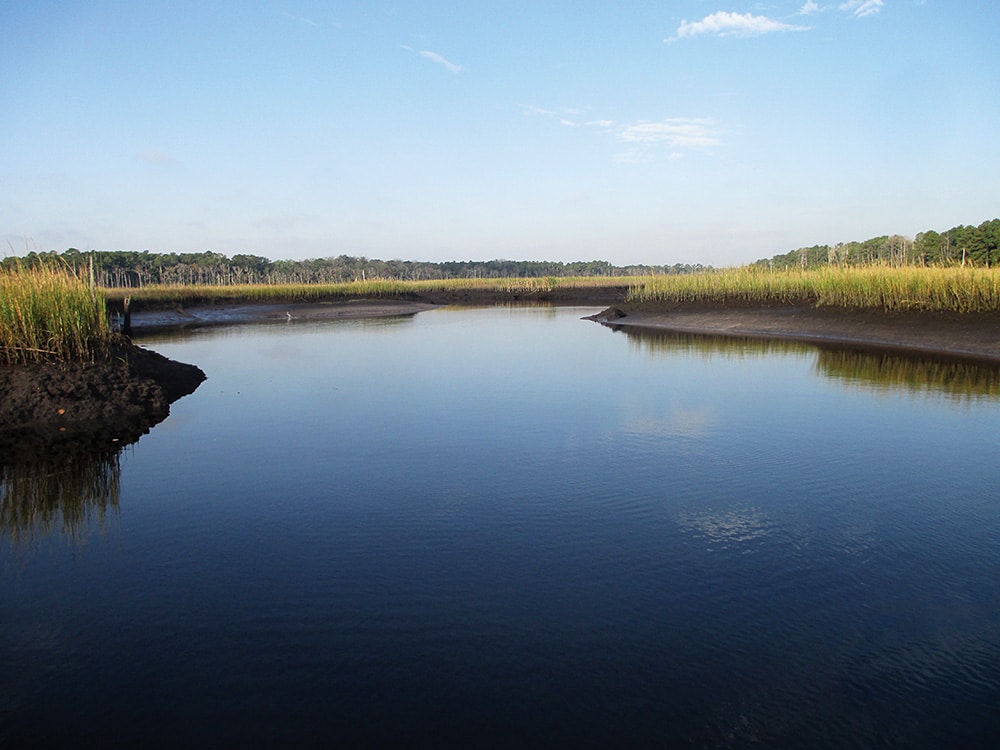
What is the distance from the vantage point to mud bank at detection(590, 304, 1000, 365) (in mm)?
13617

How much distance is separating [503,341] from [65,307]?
1134 cm

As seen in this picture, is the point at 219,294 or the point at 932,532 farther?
the point at 219,294

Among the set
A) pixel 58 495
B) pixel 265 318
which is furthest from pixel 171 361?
pixel 265 318

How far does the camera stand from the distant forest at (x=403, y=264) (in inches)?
883

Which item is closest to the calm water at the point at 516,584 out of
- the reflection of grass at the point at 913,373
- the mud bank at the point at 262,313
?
the reflection of grass at the point at 913,373

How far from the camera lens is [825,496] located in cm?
Result: 528

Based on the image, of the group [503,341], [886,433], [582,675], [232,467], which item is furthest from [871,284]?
[582,675]

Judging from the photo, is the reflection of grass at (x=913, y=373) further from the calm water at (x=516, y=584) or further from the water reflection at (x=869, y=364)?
the calm water at (x=516, y=584)

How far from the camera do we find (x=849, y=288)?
18.2 metres

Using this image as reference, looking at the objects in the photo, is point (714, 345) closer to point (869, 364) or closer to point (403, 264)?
point (869, 364)

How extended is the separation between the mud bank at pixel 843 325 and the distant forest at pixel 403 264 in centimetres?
275

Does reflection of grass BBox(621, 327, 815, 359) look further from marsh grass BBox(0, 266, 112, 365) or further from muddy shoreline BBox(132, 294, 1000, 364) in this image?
marsh grass BBox(0, 266, 112, 365)

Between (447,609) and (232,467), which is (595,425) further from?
(447,609)

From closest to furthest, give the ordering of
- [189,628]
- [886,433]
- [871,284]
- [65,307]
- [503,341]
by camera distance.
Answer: [189,628] → [886,433] → [65,307] → [871,284] → [503,341]
